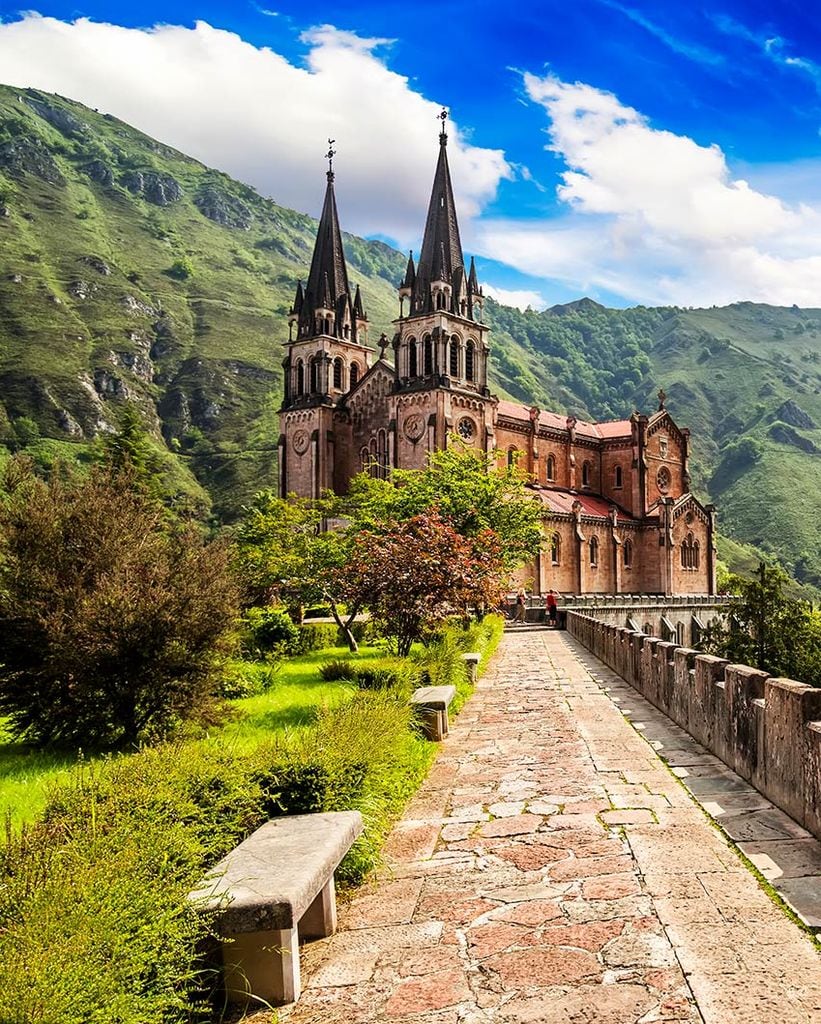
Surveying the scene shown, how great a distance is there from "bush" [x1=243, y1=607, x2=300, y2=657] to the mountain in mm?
36537

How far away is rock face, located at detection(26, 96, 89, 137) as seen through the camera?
636 ft

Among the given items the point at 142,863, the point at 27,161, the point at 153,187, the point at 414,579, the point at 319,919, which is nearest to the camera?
the point at 142,863

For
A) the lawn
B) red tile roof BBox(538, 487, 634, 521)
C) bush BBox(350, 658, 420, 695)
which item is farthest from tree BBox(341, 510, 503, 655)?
red tile roof BBox(538, 487, 634, 521)

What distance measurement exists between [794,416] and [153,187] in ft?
445

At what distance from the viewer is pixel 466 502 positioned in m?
27.0

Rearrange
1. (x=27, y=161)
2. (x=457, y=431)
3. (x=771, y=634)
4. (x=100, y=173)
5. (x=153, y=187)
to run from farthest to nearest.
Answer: (x=153, y=187)
(x=100, y=173)
(x=27, y=161)
(x=457, y=431)
(x=771, y=634)

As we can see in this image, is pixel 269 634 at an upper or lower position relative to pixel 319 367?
lower

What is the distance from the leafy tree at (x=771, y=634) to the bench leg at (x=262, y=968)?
4110 centimetres

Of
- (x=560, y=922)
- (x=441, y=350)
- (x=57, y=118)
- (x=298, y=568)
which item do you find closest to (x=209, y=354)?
(x=441, y=350)

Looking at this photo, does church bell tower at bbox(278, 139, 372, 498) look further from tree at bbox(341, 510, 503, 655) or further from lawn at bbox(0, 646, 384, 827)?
tree at bbox(341, 510, 503, 655)

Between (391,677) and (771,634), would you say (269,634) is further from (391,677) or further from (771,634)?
(771,634)

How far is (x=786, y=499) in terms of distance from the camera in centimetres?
11144

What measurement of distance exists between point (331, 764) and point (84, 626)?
4869mm

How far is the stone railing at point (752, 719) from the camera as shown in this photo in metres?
5.99
